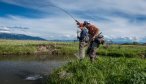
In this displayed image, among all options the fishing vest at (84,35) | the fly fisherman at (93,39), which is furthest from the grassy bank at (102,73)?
the fishing vest at (84,35)

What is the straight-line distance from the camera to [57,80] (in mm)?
16391

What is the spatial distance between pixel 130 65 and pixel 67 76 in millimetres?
4078

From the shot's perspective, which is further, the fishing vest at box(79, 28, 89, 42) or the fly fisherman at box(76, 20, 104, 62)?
the fishing vest at box(79, 28, 89, 42)

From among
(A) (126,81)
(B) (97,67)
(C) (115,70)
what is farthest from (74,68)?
(A) (126,81)

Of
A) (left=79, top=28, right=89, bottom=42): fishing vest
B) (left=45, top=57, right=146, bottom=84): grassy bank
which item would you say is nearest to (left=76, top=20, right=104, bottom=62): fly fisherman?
(left=79, top=28, right=89, bottom=42): fishing vest

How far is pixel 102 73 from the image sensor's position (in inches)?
625

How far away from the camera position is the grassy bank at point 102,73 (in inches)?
543

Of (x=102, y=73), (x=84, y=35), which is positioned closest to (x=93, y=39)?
(x=84, y=35)

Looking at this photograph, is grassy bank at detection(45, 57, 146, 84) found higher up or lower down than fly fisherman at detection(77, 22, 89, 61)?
lower down

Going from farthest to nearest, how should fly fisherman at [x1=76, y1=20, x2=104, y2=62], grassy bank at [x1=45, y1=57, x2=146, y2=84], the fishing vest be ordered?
the fishing vest < fly fisherman at [x1=76, y1=20, x2=104, y2=62] < grassy bank at [x1=45, y1=57, x2=146, y2=84]

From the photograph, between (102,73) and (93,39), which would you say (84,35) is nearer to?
(93,39)

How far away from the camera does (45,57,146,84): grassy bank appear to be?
13.8 metres

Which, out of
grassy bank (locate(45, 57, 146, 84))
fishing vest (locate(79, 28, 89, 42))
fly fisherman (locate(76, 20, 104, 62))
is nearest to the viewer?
grassy bank (locate(45, 57, 146, 84))

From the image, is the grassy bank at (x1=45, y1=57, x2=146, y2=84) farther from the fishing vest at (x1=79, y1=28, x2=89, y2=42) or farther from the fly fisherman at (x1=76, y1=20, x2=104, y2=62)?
the fishing vest at (x1=79, y1=28, x2=89, y2=42)
